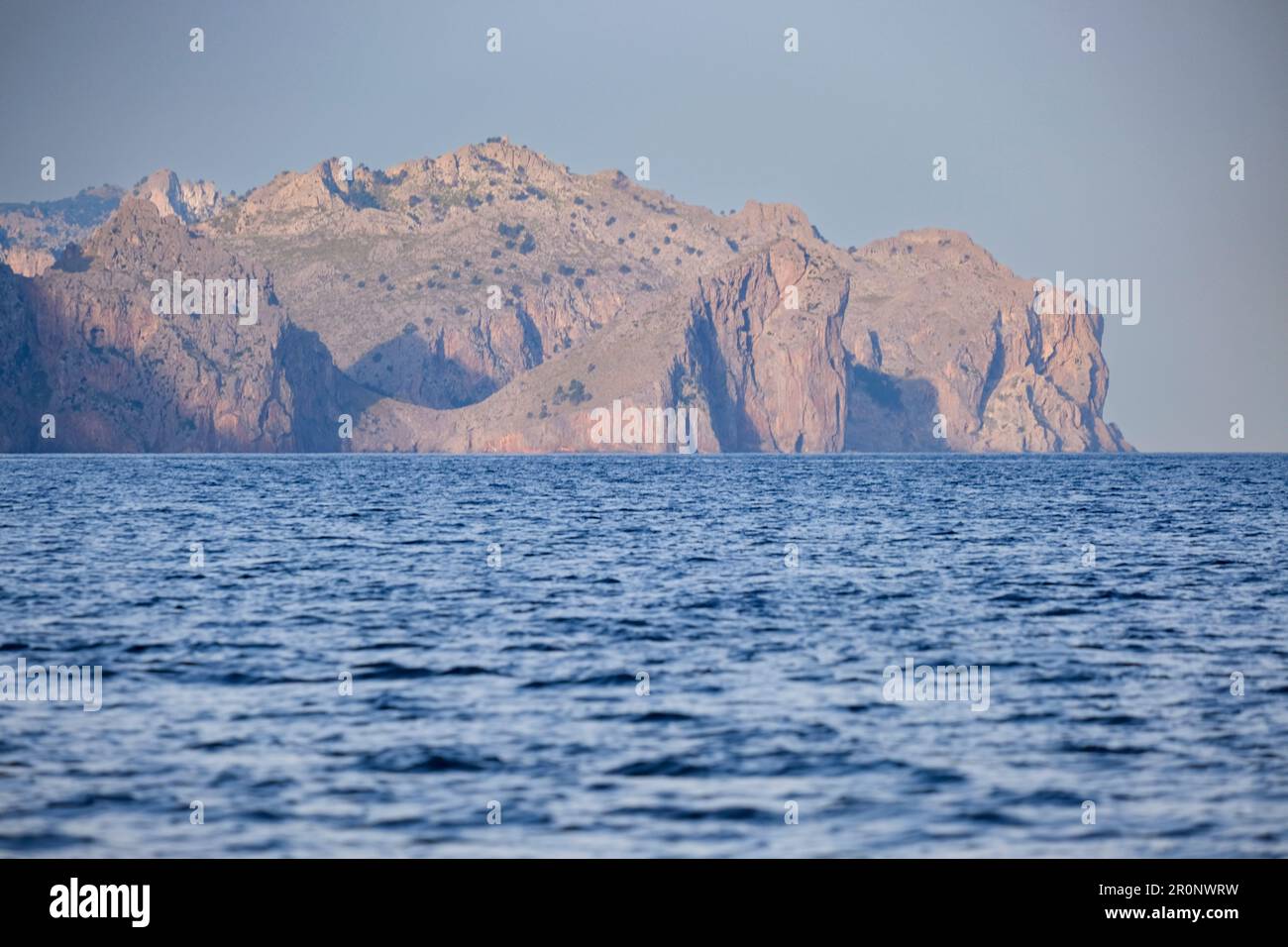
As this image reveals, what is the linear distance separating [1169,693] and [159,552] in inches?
1676

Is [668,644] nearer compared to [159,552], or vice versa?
→ [668,644]

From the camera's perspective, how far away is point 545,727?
2628cm

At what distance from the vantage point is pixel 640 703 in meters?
28.5

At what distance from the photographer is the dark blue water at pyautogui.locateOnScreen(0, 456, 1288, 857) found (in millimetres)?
20234

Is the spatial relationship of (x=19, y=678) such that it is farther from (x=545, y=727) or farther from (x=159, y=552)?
(x=159, y=552)

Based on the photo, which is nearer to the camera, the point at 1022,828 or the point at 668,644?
the point at 1022,828

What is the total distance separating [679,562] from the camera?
192 ft

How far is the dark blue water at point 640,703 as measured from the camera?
20234 mm

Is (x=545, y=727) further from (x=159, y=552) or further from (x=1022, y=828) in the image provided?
(x=159, y=552)

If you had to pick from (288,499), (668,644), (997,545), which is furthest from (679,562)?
(288,499)
